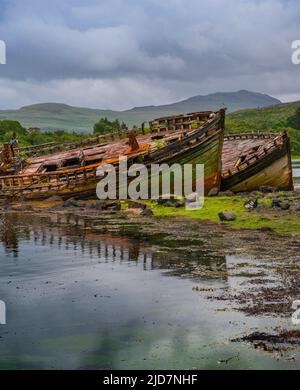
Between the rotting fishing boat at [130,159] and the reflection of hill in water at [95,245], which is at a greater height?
the rotting fishing boat at [130,159]

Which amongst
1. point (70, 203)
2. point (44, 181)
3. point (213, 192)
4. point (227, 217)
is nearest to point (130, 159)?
point (70, 203)

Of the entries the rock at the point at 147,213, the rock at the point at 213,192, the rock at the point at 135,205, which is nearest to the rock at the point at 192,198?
the rock at the point at 213,192

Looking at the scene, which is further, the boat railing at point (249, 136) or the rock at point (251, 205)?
the boat railing at point (249, 136)

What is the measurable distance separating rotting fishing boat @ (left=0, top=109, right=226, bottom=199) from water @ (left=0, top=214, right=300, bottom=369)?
1630 centimetres

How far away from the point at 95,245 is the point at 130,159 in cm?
1399

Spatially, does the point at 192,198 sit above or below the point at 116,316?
above

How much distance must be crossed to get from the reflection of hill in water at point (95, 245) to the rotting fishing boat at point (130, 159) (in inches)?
256

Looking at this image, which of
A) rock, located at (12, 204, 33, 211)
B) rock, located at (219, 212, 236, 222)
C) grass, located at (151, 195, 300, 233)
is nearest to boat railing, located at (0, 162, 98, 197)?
rock, located at (12, 204, 33, 211)

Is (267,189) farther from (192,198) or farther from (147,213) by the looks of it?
(147,213)

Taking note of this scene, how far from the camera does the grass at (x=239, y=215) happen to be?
26.1 m

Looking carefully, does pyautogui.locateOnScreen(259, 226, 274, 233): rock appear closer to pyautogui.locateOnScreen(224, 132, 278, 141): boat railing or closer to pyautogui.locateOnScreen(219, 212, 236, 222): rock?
pyautogui.locateOnScreen(219, 212, 236, 222): rock

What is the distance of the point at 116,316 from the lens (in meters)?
14.3

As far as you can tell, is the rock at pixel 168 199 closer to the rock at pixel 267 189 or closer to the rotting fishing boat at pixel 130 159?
the rotting fishing boat at pixel 130 159
